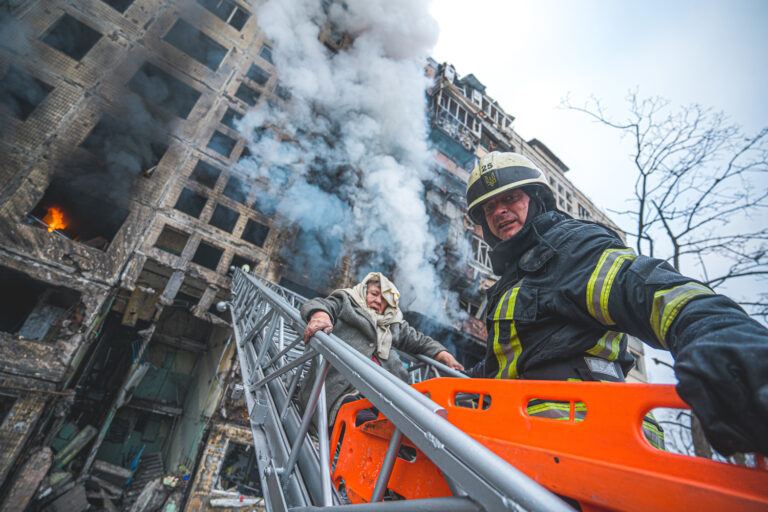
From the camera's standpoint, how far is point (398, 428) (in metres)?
1.15

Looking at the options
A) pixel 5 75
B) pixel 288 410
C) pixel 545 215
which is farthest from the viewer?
pixel 5 75

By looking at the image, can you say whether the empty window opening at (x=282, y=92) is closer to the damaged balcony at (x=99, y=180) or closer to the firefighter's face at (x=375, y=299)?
the damaged balcony at (x=99, y=180)

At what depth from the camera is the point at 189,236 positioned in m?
10.1

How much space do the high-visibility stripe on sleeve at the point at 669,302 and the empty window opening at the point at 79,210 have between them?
12.1 metres

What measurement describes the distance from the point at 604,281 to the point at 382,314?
252cm

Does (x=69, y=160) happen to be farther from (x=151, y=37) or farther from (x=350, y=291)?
(x=350, y=291)

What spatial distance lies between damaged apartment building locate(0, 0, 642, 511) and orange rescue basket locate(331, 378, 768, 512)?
10.1 m

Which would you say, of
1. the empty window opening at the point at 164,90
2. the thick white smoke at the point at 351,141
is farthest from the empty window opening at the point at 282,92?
the empty window opening at the point at 164,90

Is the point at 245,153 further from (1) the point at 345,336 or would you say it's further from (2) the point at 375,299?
(1) the point at 345,336

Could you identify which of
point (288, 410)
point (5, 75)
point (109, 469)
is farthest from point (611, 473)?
point (5, 75)

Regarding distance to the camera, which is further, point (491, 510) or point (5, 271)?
point (5, 271)

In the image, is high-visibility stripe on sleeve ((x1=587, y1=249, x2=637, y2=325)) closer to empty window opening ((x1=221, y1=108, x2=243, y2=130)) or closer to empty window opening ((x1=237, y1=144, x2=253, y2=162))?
empty window opening ((x1=237, y1=144, x2=253, y2=162))

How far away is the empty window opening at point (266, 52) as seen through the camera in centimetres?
1344

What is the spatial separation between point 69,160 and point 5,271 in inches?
138
